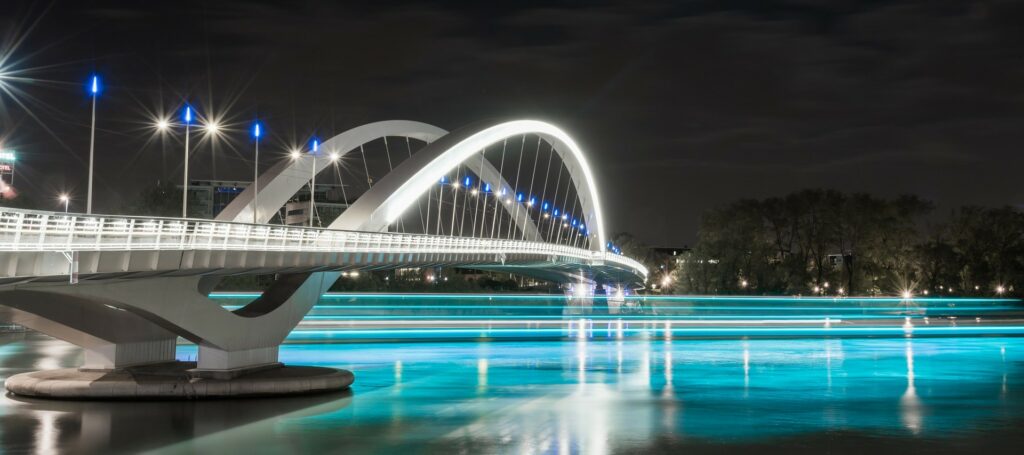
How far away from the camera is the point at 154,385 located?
2745 centimetres

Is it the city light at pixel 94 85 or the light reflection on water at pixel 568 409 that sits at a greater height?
the city light at pixel 94 85

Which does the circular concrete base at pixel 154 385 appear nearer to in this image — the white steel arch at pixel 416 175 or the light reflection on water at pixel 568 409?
the light reflection on water at pixel 568 409

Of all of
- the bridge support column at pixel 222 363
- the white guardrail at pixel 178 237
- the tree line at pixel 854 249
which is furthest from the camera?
the tree line at pixel 854 249

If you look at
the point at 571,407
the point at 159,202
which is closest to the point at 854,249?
the point at 159,202

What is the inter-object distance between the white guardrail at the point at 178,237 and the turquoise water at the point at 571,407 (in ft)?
12.6

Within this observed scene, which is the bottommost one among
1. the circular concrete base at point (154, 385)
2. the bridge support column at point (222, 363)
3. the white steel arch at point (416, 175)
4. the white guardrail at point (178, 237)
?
the circular concrete base at point (154, 385)

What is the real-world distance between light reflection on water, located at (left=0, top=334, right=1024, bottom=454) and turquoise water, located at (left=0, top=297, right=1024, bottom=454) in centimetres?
6

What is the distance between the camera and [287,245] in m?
27.6

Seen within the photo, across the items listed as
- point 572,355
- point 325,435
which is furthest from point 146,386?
point 572,355

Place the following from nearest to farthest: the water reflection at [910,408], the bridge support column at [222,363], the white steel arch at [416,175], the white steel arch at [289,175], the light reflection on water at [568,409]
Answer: the light reflection on water at [568,409], the water reflection at [910,408], the bridge support column at [222,363], the white steel arch at [416,175], the white steel arch at [289,175]

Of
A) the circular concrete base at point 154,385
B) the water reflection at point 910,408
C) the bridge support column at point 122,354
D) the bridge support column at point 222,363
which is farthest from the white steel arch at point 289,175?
the water reflection at point 910,408

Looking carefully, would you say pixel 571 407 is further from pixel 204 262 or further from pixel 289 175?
pixel 289 175

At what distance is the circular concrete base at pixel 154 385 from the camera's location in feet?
88.8

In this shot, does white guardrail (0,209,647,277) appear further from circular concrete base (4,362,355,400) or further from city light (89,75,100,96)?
circular concrete base (4,362,355,400)
